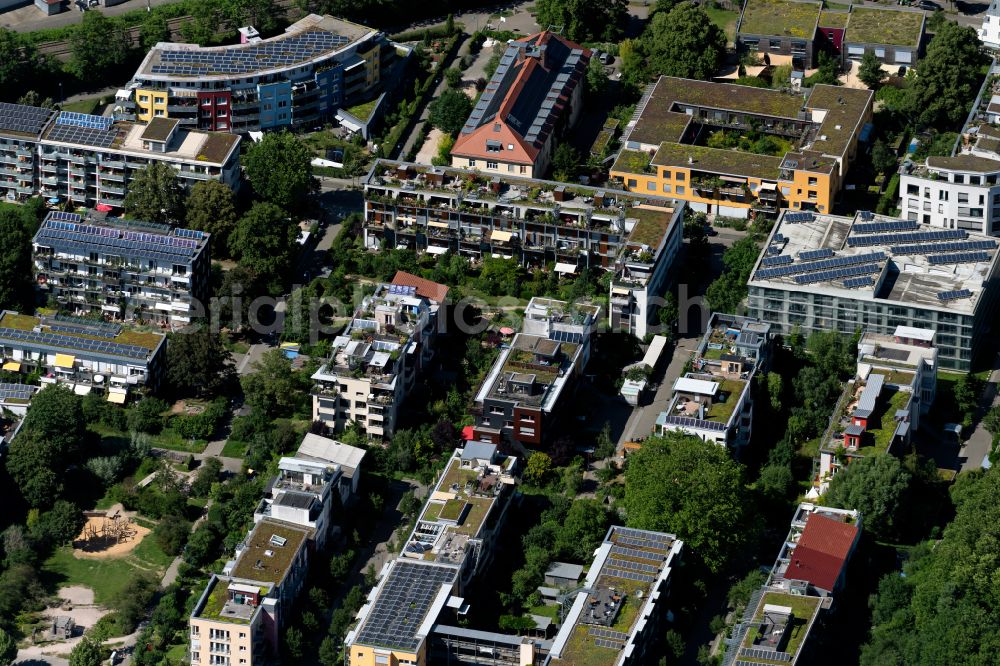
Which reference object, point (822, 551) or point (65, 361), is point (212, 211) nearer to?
point (65, 361)

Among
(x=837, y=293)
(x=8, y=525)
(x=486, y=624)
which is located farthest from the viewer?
(x=837, y=293)

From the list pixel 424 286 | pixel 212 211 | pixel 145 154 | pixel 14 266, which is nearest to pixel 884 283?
pixel 424 286

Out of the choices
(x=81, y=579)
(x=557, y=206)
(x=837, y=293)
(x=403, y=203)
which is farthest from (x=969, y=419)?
(x=81, y=579)

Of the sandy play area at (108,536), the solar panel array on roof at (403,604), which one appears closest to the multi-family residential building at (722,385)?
the solar panel array on roof at (403,604)

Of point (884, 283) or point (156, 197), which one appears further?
point (156, 197)

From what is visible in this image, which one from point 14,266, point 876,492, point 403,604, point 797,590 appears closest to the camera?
point 403,604

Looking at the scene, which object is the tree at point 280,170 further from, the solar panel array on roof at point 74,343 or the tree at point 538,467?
the tree at point 538,467

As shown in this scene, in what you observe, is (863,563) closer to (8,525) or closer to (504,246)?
(504,246)
